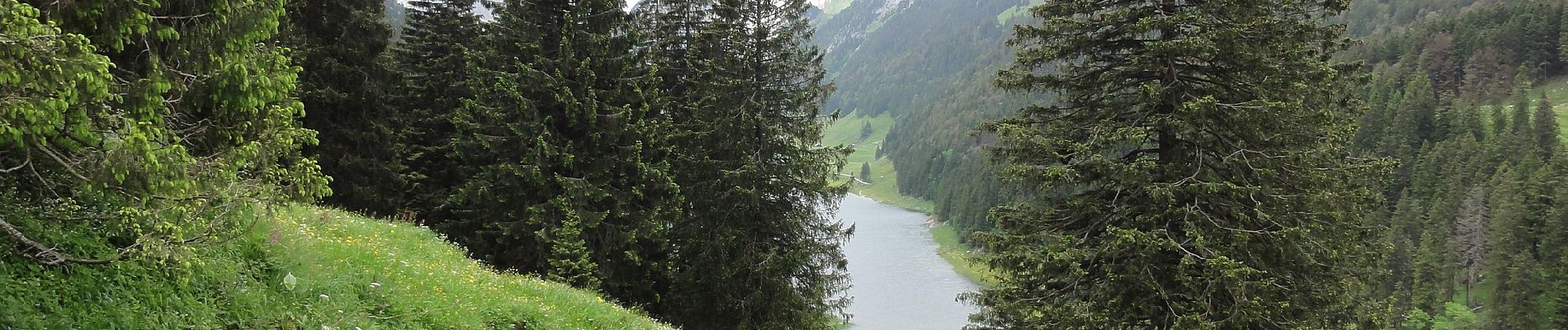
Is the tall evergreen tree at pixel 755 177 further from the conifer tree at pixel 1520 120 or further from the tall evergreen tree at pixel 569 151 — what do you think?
the conifer tree at pixel 1520 120

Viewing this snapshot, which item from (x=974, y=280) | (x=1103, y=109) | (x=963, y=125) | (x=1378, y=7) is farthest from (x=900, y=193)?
(x=1103, y=109)

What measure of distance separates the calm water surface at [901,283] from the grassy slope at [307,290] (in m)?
25.6

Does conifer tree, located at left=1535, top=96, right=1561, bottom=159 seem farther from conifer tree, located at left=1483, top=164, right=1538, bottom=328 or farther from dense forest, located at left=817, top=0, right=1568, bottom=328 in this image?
conifer tree, located at left=1483, top=164, right=1538, bottom=328

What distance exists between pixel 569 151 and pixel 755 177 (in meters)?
4.65

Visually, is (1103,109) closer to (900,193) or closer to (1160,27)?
(1160,27)

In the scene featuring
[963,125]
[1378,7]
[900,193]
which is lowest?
[900,193]

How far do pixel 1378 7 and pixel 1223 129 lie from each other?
245m

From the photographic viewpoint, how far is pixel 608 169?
1842 centimetres

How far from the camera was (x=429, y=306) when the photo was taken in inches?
340

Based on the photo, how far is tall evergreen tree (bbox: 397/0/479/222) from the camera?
67.2 ft

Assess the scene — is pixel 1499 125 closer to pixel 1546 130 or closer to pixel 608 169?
pixel 1546 130

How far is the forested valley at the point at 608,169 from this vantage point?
215 inches

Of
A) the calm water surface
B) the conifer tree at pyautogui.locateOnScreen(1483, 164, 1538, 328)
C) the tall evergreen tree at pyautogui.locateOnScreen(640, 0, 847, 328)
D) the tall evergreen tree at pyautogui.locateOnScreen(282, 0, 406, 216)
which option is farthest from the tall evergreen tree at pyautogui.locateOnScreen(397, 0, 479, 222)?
the conifer tree at pyautogui.locateOnScreen(1483, 164, 1538, 328)

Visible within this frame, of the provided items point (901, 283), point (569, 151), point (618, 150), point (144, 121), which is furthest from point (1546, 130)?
point (144, 121)
